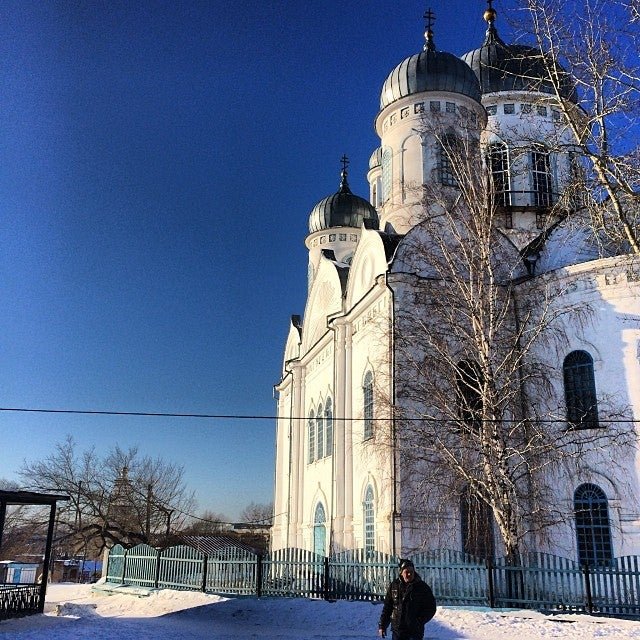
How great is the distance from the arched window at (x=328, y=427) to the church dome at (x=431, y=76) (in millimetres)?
9819

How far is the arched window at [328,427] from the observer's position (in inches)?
858

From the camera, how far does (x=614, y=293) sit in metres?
15.9

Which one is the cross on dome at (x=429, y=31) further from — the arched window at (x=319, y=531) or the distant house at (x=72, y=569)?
the distant house at (x=72, y=569)

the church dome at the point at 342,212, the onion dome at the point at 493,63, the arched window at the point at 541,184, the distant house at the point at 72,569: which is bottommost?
the distant house at the point at 72,569

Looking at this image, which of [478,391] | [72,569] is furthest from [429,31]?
[72,569]

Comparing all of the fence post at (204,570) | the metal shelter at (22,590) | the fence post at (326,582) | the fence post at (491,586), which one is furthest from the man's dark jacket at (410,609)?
the fence post at (204,570)

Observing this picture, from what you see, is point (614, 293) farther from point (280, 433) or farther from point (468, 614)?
point (280, 433)

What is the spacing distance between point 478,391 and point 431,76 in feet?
38.7

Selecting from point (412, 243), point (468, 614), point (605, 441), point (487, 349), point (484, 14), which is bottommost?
point (468, 614)

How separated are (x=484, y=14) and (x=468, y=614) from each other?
24.0 metres

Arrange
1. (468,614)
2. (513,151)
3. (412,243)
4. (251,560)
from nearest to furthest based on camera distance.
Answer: (513,151) → (468,614) → (251,560) → (412,243)

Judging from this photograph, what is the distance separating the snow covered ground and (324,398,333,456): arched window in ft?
25.8

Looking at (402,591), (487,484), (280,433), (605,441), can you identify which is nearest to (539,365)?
(605,441)

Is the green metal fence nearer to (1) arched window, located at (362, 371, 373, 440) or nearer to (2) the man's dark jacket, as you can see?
(1) arched window, located at (362, 371, 373, 440)
